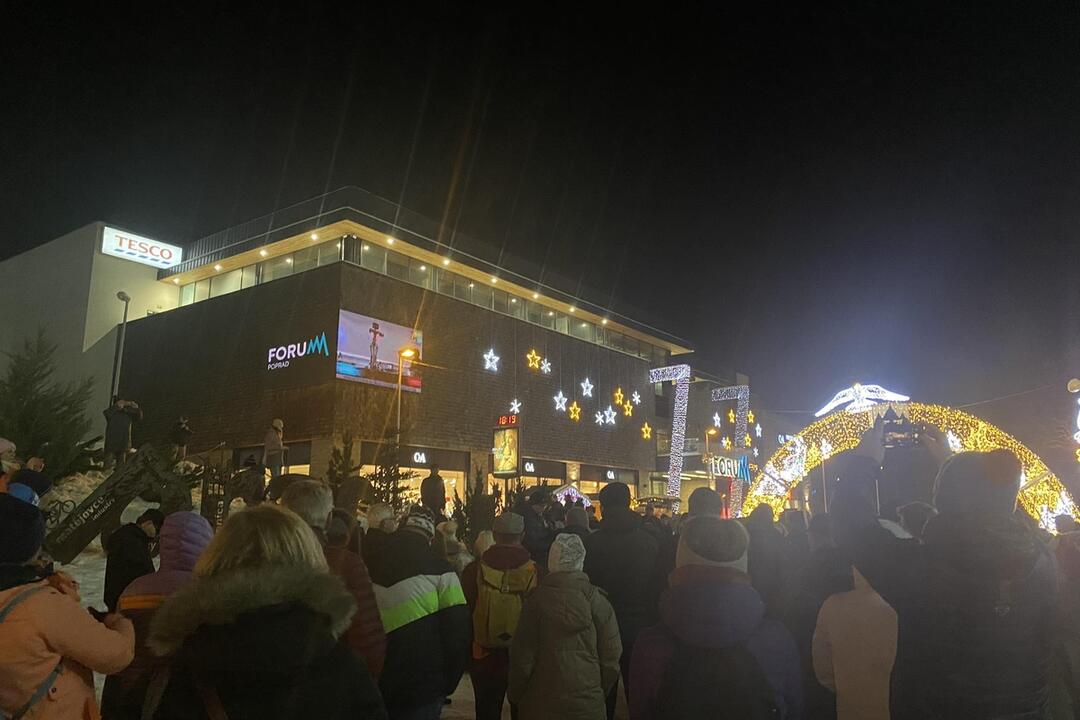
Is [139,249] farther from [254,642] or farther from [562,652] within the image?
[254,642]

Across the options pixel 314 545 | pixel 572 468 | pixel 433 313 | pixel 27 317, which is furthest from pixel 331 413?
pixel 314 545

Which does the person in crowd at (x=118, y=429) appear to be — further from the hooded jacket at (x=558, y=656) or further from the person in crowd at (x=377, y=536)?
the hooded jacket at (x=558, y=656)

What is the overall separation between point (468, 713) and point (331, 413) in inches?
743

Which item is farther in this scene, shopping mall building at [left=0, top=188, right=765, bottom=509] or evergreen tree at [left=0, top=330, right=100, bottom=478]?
shopping mall building at [left=0, top=188, right=765, bottom=509]

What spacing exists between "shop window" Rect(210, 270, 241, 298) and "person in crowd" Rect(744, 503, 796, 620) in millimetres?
28752

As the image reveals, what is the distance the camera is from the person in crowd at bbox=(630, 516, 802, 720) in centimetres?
295

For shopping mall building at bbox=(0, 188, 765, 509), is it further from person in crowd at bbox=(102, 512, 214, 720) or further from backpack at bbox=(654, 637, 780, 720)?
backpack at bbox=(654, 637, 780, 720)

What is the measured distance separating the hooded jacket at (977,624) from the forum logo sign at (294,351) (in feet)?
78.8

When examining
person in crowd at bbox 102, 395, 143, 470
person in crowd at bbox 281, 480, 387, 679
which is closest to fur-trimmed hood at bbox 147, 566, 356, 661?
person in crowd at bbox 281, 480, 387, 679

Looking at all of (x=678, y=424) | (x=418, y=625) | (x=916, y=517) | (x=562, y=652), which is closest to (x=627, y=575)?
(x=562, y=652)

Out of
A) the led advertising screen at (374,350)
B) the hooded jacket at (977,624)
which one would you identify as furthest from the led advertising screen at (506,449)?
the hooded jacket at (977,624)

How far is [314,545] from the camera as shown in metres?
2.40

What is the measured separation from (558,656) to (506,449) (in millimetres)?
18049

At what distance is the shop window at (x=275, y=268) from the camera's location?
28.7 m
